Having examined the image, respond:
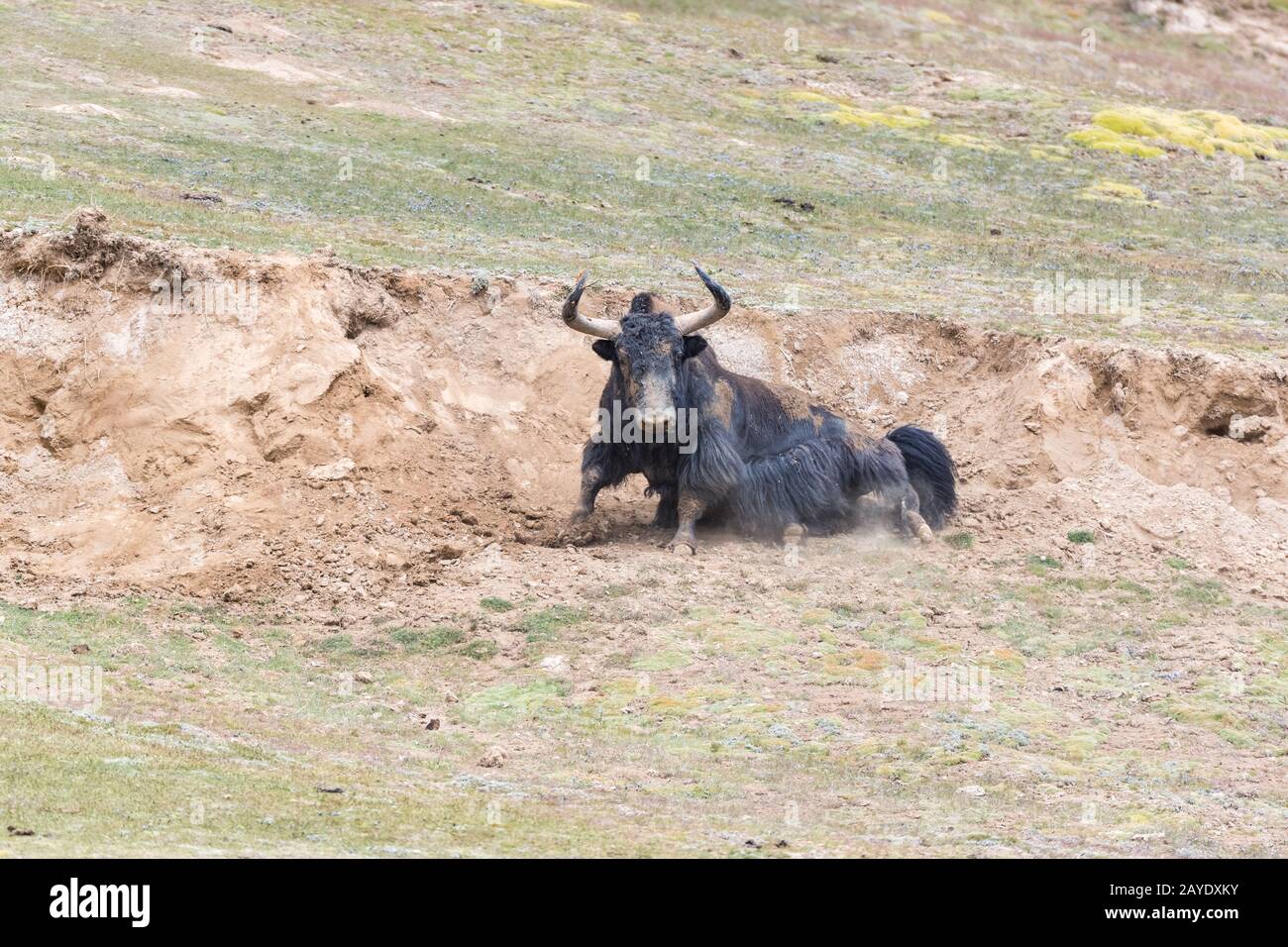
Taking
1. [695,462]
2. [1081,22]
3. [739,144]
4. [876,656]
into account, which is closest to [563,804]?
[876,656]

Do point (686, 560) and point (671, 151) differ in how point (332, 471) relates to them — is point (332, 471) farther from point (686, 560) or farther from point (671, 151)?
point (671, 151)

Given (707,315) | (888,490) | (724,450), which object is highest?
(707,315)

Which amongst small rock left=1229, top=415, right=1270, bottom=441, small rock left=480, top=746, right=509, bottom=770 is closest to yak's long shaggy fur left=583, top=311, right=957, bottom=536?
small rock left=1229, top=415, right=1270, bottom=441

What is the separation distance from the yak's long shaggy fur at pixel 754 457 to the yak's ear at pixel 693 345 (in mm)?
10

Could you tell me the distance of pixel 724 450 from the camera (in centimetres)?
1870

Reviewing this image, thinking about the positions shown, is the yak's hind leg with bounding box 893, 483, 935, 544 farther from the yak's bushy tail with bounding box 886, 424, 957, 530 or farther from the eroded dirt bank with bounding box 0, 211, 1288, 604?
the eroded dirt bank with bounding box 0, 211, 1288, 604

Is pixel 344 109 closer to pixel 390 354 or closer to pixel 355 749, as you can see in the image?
pixel 390 354

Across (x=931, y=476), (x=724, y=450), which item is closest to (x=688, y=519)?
(x=724, y=450)

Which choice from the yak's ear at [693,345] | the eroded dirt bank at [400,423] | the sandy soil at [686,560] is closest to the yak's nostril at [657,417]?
the yak's ear at [693,345]

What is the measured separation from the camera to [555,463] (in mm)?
19891

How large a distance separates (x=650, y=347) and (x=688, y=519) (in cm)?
183

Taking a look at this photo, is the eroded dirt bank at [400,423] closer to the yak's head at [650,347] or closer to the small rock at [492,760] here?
the yak's head at [650,347]

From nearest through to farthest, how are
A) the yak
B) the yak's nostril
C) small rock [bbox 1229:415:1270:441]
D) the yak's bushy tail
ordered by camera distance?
1. the yak's nostril
2. the yak
3. the yak's bushy tail
4. small rock [bbox 1229:415:1270:441]

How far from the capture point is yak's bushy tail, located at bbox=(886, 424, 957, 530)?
64.1 ft
